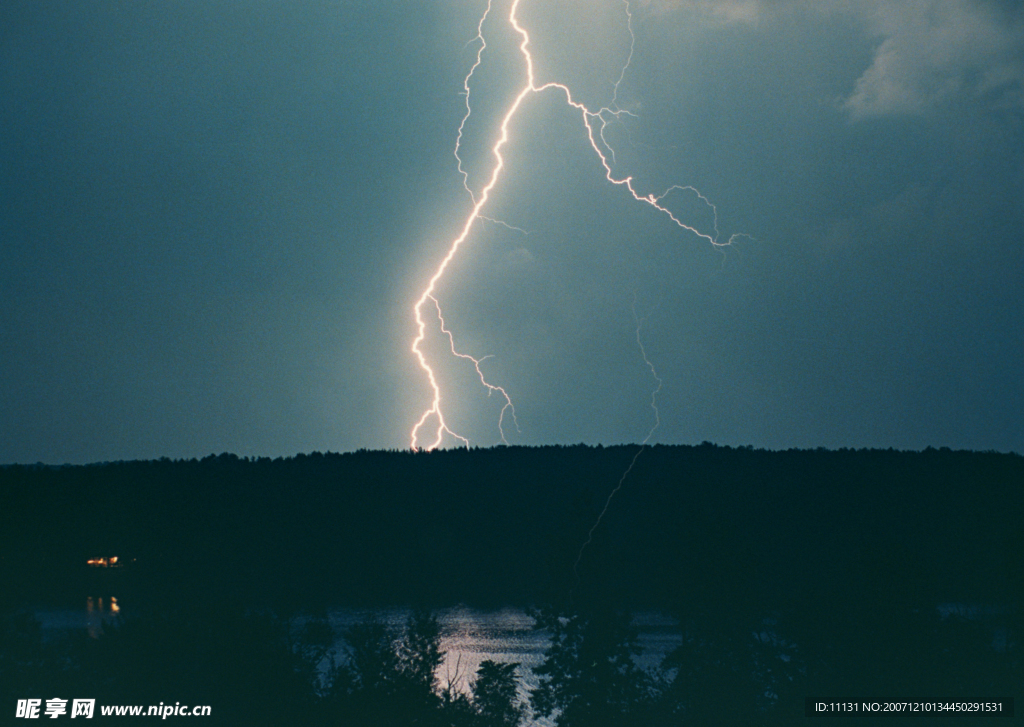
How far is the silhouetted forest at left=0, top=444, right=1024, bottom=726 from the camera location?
10047mm

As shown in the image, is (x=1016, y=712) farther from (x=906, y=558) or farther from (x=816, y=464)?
(x=816, y=464)

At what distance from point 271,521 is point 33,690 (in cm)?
5550

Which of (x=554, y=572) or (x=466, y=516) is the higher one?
(x=466, y=516)

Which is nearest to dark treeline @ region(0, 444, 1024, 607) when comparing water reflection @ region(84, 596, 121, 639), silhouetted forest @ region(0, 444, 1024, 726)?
silhouetted forest @ region(0, 444, 1024, 726)

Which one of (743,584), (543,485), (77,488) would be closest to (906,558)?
(743,584)

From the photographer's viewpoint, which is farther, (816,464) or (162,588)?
(816,464)

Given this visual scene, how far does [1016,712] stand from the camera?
9609 millimetres

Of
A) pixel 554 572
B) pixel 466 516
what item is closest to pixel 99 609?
pixel 466 516

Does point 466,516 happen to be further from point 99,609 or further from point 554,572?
point 554,572

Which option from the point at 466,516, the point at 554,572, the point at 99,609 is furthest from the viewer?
the point at 466,516

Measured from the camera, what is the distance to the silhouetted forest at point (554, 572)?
10.0 m

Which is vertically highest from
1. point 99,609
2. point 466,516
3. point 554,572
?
point 466,516

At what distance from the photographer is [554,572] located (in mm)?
13016

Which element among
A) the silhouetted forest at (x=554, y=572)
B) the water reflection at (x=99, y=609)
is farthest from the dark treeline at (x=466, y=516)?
the water reflection at (x=99, y=609)
